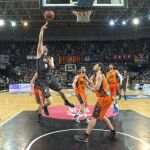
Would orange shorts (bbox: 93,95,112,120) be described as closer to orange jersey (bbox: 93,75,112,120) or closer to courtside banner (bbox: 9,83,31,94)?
orange jersey (bbox: 93,75,112,120)

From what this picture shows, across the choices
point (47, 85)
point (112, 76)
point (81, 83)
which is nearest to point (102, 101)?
point (47, 85)

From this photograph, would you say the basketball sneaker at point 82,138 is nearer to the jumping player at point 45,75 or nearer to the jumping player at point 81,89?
the jumping player at point 45,75

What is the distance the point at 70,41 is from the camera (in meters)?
36.2

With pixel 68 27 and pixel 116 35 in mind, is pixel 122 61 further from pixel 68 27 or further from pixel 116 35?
pixel 68 27

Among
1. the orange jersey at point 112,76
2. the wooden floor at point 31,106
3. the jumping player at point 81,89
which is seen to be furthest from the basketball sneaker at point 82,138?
the orange jersey at point 112,76

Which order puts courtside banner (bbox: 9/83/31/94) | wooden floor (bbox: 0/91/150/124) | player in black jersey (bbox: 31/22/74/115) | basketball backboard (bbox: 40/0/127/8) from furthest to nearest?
courtside banner (bbox: 9/83/31/94) → wooden floor (bbox: 0/91/150/124) → basketball backboard (bbox: 40/0/127/8) → player in black jersey (bbox: 31/22/74/115)

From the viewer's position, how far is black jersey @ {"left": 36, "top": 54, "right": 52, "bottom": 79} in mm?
9078

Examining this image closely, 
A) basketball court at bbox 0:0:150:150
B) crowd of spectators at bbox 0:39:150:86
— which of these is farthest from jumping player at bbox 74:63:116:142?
crowd of spectators at bbox 0:39:150:86

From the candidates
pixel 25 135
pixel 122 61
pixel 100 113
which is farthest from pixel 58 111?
pixel 122 61

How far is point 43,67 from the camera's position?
918 centimetres

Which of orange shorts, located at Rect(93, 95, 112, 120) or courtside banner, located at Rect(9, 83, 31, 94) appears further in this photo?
courtside banner, located at Rect(9, 83, 31, 94)

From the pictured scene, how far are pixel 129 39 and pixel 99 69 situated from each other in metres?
29.9

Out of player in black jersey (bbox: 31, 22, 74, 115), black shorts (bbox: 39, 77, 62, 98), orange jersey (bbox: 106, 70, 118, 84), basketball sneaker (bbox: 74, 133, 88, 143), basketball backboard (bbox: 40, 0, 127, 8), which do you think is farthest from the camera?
orange jersey (bbox: 106, 70, 118, 84)

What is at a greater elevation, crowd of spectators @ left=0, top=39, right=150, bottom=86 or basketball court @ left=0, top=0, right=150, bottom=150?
crowd of spectators @ left=0, top=39, right=150, bottom=86
